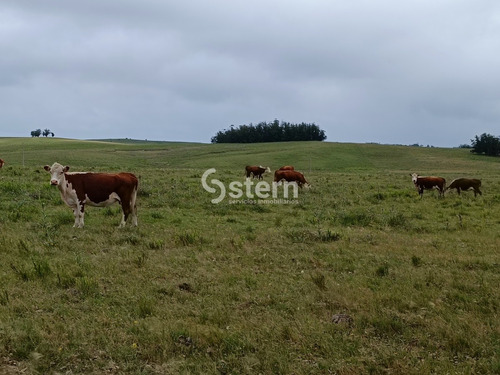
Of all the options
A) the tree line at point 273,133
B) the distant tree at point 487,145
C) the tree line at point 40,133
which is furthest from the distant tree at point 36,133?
the distant tree at point 487,145

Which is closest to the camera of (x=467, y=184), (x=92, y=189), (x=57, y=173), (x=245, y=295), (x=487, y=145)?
(x=245, y=295)

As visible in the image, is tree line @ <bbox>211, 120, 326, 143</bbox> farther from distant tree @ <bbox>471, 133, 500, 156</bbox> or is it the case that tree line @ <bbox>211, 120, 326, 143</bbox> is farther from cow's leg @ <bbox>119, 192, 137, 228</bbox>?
cow's leg @ <bbox>119, 192, 137, 228</bbox>

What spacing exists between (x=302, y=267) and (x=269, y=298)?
2.01m

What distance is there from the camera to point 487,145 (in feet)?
241

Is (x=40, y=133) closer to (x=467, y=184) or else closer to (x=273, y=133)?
(x=273, y=133)

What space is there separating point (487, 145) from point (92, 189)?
75881mm

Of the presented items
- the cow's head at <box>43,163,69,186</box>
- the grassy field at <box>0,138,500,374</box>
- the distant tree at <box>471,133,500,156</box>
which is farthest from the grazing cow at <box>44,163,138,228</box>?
the distant tree at <box>471,133,500,156</box>

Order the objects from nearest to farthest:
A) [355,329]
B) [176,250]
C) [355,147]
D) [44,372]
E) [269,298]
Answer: [44,372] < [355,329] < [269,298] < [176,250] < [355,147]

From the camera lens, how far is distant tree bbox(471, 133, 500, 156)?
240 ft

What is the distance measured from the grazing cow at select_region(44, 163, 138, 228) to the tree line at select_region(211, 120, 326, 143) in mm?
97925

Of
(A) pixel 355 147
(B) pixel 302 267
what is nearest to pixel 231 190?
(B) pixel 302 267

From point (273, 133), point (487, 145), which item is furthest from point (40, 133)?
point (487, 145)

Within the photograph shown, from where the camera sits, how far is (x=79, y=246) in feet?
30.6

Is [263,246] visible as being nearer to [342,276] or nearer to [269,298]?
[342,276]
